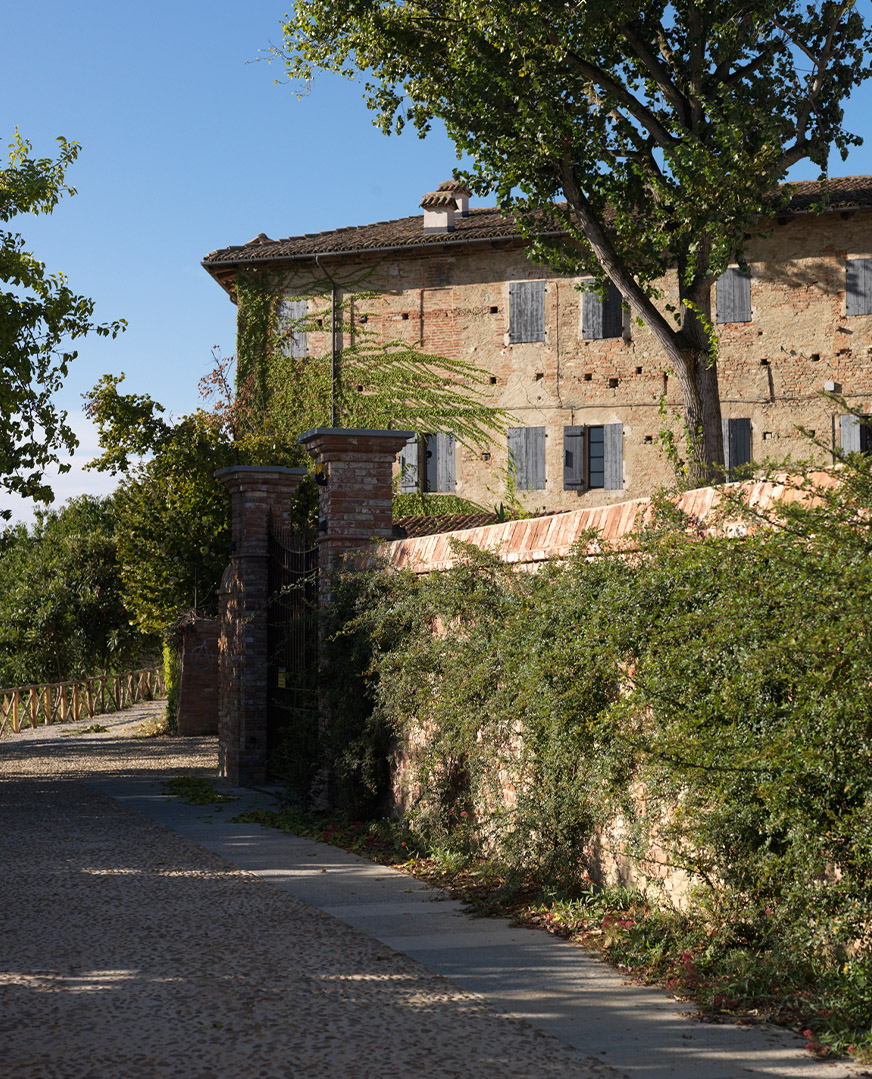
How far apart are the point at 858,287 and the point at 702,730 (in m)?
19.9

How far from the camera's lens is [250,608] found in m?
12.3

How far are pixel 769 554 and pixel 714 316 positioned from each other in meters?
20.0

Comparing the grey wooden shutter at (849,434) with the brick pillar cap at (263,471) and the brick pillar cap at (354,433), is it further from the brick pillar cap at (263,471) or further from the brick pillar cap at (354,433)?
the brick pillar cap at (354,433)

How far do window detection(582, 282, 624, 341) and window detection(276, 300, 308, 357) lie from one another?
20.9 ft

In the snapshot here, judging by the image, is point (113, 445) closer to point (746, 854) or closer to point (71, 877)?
point (71, 877)

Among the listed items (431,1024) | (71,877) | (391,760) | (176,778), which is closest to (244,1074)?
(431,1024)

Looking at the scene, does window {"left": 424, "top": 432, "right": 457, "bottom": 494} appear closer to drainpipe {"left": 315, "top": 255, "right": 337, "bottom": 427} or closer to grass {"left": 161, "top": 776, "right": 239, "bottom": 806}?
drainpipe {"left": 315, "top": 255, "right": 337, "bottom": 427}

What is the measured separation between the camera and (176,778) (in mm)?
13359

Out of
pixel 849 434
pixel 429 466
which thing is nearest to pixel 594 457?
pixel 429 466

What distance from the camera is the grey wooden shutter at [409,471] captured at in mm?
24141

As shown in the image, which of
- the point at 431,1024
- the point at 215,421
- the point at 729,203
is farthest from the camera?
the point at 215,421

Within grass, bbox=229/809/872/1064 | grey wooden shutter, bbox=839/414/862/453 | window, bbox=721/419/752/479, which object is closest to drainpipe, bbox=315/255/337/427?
window, bbox=721/419/752/479

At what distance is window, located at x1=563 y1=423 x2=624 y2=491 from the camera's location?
2338 centimetres

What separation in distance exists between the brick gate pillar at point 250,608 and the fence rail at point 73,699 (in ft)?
41.8
